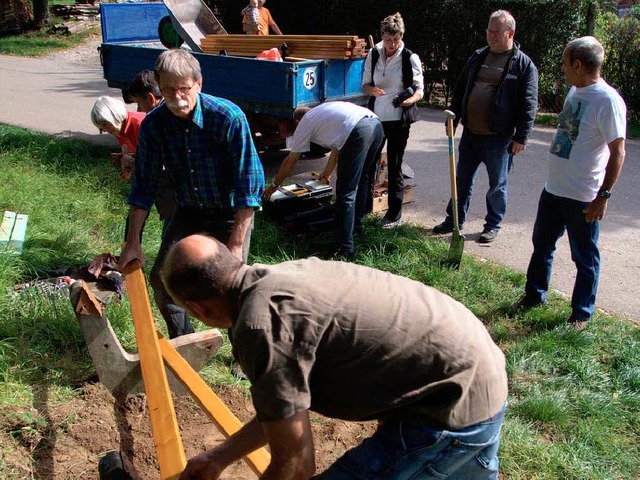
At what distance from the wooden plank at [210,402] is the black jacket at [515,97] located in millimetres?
3787

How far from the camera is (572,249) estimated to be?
15.0 ft

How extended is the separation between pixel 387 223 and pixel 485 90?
1.64 metres

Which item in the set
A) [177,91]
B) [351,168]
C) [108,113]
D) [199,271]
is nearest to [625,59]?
[351,168]

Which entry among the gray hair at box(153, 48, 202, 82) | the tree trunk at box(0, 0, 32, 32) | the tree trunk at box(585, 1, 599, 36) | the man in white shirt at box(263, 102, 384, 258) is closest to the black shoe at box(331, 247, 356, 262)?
the man in white shirt at box(263, 102, 384, 258)

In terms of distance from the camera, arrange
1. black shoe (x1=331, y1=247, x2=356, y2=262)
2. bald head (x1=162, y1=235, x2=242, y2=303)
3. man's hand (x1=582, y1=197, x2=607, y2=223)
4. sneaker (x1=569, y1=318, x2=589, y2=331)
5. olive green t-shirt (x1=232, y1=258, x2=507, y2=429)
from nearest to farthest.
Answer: olive green t-shirt (x1=232, y1=258, x2=507, y2=429) < bald head (x1=162, y1=235, x2=242, y2=303) < man's hand (x1=582, y1=197, x2=607, y2=223) < sneaker (x1=569, y1=318, x2=589, y2=331) < black shoe (x1=331, y1=247, x2=356, y2=262)

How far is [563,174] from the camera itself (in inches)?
175

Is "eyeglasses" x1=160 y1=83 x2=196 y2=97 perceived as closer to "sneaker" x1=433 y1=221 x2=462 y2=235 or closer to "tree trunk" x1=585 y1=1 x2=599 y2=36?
"sneaker" x1=433 y1=221 x2=462 y2=235

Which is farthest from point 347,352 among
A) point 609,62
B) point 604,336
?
point 609,62

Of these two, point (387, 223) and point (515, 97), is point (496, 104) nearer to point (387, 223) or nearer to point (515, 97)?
point (515, 97)

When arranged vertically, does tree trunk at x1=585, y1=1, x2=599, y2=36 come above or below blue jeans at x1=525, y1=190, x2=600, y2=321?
above

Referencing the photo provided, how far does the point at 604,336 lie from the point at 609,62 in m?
8.86

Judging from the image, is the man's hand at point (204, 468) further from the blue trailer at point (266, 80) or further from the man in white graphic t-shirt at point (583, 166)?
the blue trailer at point (266, 80)

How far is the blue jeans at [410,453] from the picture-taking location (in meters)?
1.97

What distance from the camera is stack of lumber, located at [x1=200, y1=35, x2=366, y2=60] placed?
24.7 ft
